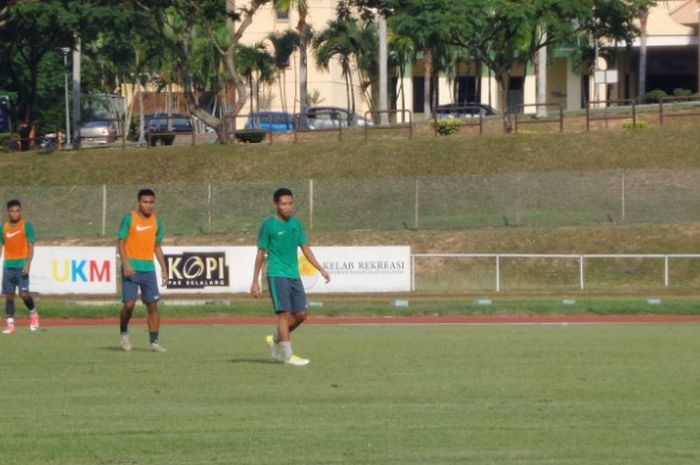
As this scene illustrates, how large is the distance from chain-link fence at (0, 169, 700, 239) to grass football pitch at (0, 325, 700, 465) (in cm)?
2281

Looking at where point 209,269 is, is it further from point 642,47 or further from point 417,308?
point 642,47

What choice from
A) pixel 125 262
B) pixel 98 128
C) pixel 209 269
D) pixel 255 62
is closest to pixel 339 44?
pixel 255 62

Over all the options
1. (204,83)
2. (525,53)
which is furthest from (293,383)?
(204,83)

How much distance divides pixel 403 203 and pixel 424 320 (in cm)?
1490

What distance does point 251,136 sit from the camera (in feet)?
178

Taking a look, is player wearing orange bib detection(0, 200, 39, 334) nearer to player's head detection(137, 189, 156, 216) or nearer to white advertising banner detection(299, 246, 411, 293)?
player's head detection(137, 189, 156, 216)

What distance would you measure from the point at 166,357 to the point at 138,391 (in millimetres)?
3460

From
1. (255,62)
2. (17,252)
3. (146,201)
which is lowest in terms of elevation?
(17,252)

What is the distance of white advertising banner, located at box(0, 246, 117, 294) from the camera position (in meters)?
→ 33.4

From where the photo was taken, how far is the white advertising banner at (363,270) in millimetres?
33438

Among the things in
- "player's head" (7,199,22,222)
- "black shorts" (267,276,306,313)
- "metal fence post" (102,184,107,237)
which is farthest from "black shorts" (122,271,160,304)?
"metal fence post" (102,184,107,237)

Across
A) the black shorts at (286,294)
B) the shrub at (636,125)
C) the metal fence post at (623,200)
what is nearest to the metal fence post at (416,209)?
the metal fence post at (623,200)

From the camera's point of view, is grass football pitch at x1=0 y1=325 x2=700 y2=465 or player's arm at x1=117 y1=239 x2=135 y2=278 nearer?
grass football pitch at x1=0 y1=325 x2=700 y2=465

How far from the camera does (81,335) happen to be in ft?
67.1
